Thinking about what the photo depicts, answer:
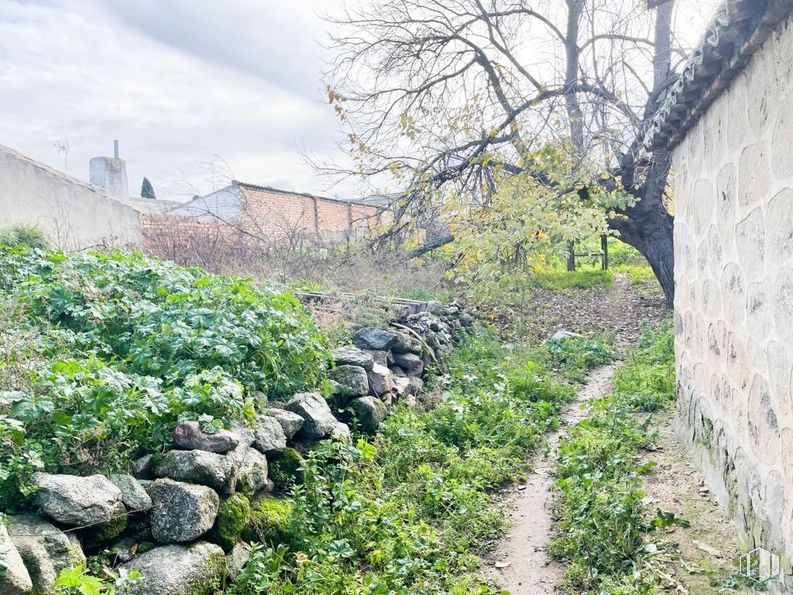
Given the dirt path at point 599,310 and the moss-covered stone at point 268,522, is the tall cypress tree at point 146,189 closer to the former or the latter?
the dirt path at point 599,310

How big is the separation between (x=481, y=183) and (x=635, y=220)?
10.7 feet

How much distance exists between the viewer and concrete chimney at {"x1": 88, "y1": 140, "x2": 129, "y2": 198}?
23.6 m

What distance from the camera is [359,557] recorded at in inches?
145

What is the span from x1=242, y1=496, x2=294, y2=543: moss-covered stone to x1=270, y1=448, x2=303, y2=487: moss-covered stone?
0.27m

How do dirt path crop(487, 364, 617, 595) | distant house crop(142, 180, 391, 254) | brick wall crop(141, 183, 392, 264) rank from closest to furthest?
dirt path crop(487, 364, 617, 595) → brick wall crop(141, 183, 392, 264) → distant house crop(142, 180, 391, 254)

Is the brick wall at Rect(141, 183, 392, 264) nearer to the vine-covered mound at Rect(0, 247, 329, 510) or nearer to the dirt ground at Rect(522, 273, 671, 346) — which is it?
the dirt ground at Rect(522, 273, 671, 346)

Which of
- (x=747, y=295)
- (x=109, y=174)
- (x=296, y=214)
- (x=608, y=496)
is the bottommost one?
Result: (x=608, y=496)

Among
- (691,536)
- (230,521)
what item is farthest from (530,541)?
(230,521)

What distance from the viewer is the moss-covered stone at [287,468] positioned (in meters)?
4.04

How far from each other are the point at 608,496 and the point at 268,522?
2.30 metres

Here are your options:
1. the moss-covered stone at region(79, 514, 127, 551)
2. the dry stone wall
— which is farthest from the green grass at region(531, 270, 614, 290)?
the moss-covered stone at region(79, 514, 127, 551)

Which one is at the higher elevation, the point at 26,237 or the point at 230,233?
the point at 230,233

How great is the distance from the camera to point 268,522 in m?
3.55

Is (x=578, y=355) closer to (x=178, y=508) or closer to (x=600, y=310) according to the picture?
(x=600, y=310)
